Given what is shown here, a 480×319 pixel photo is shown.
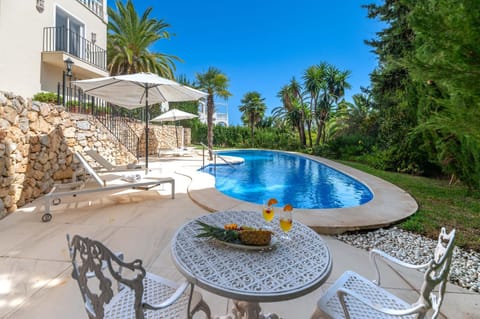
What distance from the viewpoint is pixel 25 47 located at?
9648 millimetres

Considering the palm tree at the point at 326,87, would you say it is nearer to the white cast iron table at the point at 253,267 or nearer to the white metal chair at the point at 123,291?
the white cast iron table at the point at 253,267

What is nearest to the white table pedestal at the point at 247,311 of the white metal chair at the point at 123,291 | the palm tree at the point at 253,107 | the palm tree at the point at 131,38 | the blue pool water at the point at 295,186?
the white metal chair at the point at 123,291

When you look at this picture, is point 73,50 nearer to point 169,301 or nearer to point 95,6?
point 95,6

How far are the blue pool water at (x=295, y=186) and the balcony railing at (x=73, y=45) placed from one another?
847 cm

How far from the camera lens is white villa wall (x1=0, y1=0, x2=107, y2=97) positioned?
348 inches

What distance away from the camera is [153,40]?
16.6 metres

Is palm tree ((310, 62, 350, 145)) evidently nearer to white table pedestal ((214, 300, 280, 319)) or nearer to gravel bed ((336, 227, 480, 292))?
gravel bed ((336, 227, 480, 292))

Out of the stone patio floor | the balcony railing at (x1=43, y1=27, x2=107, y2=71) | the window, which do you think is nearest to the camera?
the stone patio floor

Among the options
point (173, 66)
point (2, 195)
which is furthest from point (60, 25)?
point (2, 195)

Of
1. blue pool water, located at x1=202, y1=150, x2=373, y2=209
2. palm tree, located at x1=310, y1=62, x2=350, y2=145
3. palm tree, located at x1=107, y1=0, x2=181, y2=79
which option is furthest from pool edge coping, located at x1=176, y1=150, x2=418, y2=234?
palm tree, located at x1=310, y1=62, x2=350, y2=145

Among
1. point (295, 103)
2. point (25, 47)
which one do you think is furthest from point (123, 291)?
point (295, 103)

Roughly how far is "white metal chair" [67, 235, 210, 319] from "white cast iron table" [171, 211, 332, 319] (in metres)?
0.17

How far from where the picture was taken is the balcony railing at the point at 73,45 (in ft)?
34.5

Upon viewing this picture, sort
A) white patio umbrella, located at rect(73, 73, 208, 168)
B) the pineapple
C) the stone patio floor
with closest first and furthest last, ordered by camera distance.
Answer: the pineapple < the stone patio floor < white patio umbrella, located at rect(73, 73, 208, 168)
